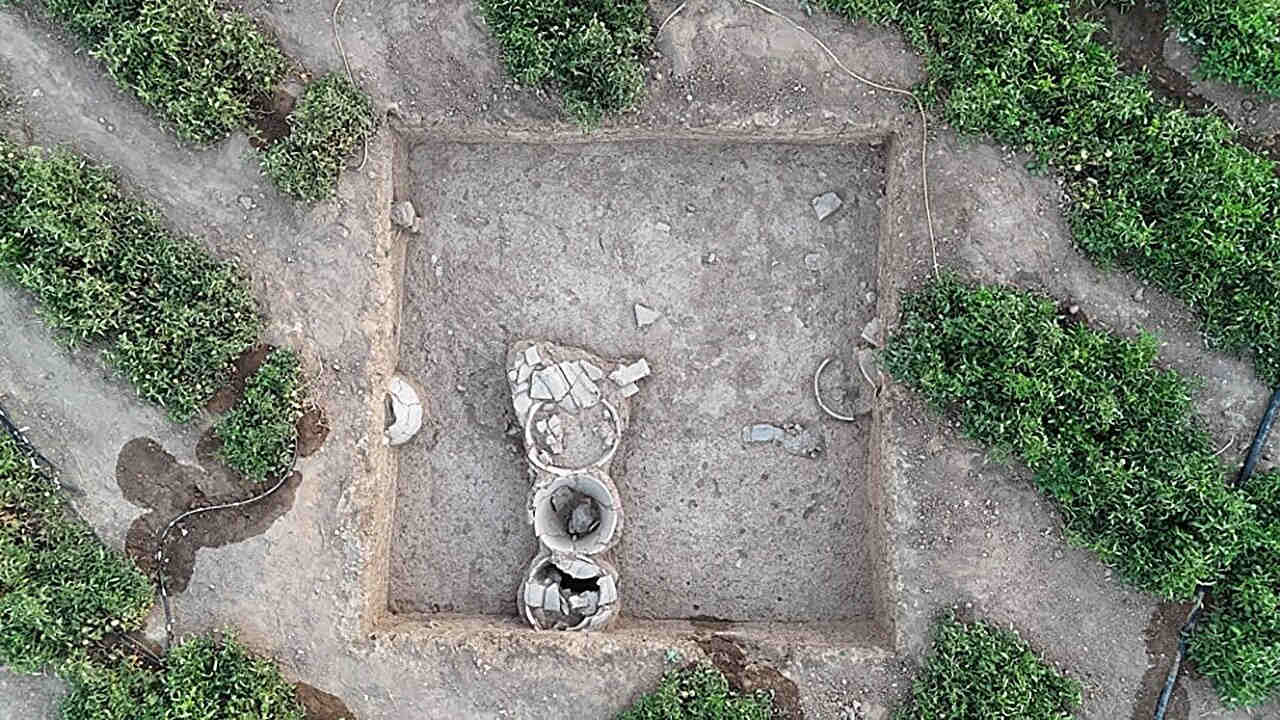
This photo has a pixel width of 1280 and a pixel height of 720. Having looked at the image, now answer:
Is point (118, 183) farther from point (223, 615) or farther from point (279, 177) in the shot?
point (223, 615)

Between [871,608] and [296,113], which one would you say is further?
[871,608]

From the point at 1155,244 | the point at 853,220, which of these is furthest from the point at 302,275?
the point at 1155,244

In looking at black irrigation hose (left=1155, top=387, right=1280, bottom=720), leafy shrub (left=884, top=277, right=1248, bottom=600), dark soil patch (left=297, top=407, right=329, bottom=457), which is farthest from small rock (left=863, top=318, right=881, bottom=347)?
dark soil patch (left=297, top=407, right=329, bottom=457)

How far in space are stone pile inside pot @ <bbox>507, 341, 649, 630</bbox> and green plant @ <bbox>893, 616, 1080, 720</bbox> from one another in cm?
233

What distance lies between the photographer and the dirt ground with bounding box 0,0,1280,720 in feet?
21.3

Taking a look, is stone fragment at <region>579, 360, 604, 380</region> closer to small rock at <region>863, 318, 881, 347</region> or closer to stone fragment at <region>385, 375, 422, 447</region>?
stone fragment at <region>385, 375, 422, 447</region>

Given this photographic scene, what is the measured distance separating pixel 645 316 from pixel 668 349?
→ 1.04 ft

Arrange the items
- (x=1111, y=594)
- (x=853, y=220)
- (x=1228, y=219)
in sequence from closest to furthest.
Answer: (x=1228, y=219)
(x=1111, y=594)
(x=853, y=220)

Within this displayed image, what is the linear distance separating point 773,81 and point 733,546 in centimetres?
350

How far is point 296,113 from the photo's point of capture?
641 centimetres

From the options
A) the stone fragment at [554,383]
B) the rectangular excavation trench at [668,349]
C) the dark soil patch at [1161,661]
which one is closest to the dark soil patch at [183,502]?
the rectangular excavation trench at [668,349]

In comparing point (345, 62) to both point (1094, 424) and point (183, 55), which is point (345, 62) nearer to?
point (183, 55)

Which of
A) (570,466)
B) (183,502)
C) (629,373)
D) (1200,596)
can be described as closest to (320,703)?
(183,502)

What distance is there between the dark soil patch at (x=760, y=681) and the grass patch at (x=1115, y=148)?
3746 mm
